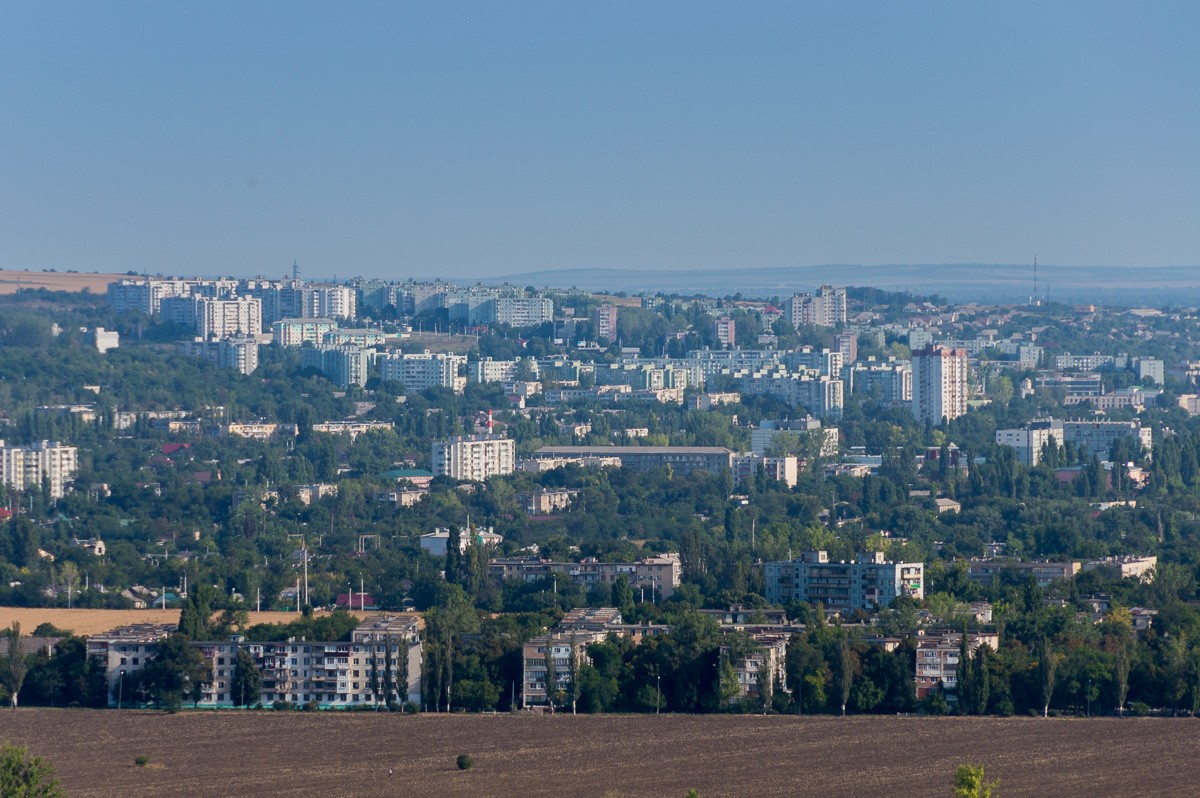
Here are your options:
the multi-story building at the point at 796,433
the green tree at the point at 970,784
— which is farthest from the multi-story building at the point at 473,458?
the green tree at the point at 970,784

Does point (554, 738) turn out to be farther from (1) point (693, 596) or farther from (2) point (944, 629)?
(1) point (693, 596)

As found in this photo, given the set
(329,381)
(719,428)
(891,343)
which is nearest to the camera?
(719,428)

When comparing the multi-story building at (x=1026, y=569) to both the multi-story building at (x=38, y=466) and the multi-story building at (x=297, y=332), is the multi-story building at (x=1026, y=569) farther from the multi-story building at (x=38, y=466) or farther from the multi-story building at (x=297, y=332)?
the multi-story building at (x=297, y=332)

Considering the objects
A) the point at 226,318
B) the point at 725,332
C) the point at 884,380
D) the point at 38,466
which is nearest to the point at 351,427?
the point at 38,466

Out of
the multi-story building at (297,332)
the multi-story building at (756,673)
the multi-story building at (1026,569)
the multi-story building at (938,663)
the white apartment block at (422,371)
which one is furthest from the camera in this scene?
the multi-story building at (297,332)

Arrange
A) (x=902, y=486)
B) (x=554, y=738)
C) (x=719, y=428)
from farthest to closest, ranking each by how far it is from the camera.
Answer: (x=719, y=428) → (x=902, y=486) → (x=554, y=738)

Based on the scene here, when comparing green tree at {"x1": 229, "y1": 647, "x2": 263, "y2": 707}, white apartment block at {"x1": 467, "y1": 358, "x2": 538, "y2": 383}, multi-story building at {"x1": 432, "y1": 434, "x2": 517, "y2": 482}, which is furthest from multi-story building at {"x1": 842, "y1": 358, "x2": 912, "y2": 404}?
green tree at {"x1": 229, "y1": 647, "x2": 263, "y2": 707}

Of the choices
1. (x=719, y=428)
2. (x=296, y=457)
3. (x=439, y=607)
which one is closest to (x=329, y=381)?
(x=719, y=428)
